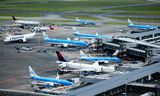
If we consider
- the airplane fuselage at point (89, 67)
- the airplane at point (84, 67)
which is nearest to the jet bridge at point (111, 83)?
the airplane fuselage at point (89, 67)

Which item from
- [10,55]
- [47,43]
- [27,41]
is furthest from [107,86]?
[27,41]

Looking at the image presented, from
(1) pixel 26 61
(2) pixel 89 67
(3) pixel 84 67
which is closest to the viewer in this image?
(2) pixel 89 67

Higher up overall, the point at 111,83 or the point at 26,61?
the point at 111,83

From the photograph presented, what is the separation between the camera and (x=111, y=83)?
148 ft

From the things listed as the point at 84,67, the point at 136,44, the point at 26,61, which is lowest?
the point at 26,61

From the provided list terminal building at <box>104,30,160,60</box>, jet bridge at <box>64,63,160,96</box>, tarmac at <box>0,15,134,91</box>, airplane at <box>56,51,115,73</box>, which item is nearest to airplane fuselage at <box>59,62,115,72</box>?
airplane at <box>56,51,115,73</box>

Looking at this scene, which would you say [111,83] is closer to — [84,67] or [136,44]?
[84,67]

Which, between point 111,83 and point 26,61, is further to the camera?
point 26,61

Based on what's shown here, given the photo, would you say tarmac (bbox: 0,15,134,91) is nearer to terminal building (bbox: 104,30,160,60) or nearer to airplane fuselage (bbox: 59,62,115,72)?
airplane fuselage (bbox: 59,62,115,72)

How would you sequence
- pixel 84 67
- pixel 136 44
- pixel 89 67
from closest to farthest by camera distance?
pixel 89 67 → pixel 84 67 → pixel 136 44

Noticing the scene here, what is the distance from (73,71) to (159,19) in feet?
280

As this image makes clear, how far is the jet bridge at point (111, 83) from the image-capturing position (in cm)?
4191

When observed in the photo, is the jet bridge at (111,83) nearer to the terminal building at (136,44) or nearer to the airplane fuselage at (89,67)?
the airplane fuselage at (89,67)

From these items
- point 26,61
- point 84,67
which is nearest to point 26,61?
point 26,61
